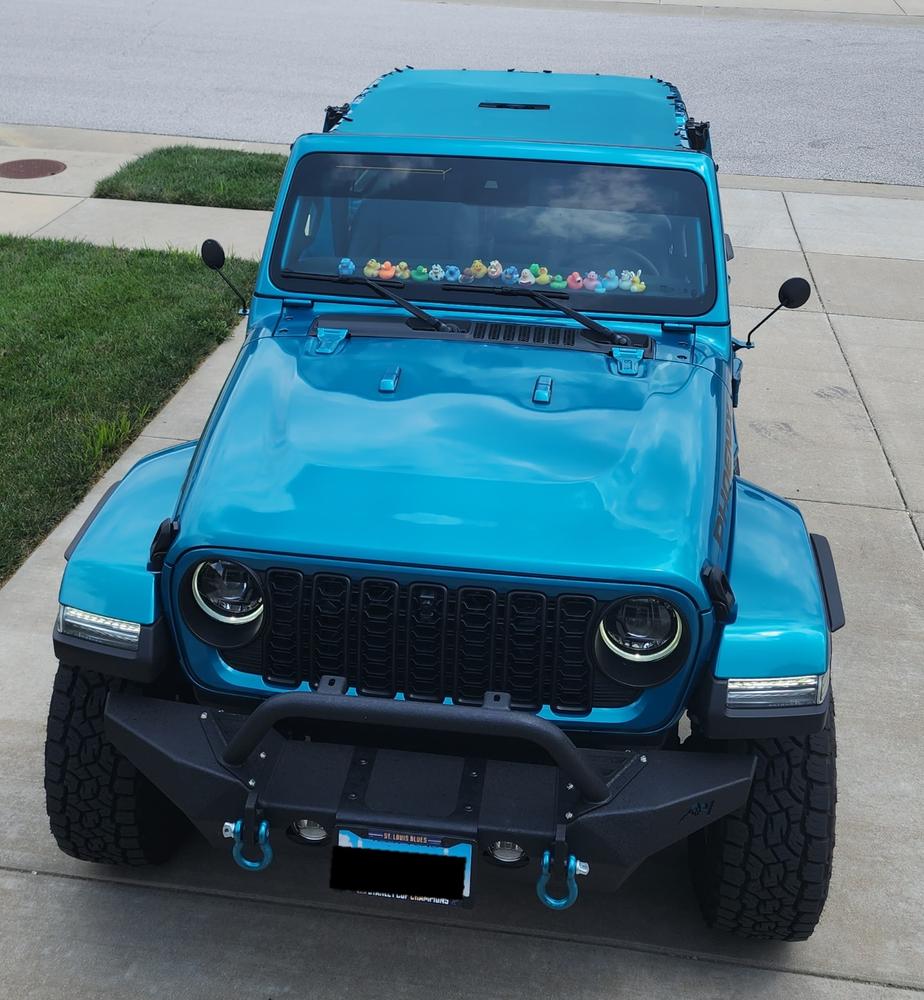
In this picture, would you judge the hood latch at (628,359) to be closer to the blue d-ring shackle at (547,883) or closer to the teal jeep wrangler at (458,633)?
the teal jeep wrangler at (458,633)

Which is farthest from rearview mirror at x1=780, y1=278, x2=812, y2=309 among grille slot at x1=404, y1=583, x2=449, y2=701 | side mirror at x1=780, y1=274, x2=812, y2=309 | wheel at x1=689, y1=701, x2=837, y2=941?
grille slot at x1=404, y1=583, x2=449, y2=701

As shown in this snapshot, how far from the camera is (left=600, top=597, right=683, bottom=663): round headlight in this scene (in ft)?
9.78

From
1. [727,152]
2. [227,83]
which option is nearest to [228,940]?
[727,152]

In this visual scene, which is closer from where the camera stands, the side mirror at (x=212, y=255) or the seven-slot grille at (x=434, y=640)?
the seven-slot grille at (x=434, y=640)

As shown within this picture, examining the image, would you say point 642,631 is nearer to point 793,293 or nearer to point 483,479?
point 483,479

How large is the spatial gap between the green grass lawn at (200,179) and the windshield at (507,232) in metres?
5.68

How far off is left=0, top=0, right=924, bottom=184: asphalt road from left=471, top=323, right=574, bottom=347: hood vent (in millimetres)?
8283

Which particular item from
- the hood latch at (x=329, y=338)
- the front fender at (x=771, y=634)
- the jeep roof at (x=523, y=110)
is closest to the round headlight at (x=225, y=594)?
the hood latch at (x=329, y=338)

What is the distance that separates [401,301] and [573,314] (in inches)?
22.2

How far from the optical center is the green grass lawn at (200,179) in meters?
9.79

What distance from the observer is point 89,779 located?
3.40 metres

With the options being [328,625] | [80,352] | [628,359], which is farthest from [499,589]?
[80,352]

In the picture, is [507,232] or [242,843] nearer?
[242,843]

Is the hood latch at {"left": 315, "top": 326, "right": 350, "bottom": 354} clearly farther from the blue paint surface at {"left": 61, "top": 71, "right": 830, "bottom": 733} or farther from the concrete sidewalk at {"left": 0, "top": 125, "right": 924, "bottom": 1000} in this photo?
the concrete sidewalk at {"left": 0, "top": 125, "right": 924, "bottom": 1000}
